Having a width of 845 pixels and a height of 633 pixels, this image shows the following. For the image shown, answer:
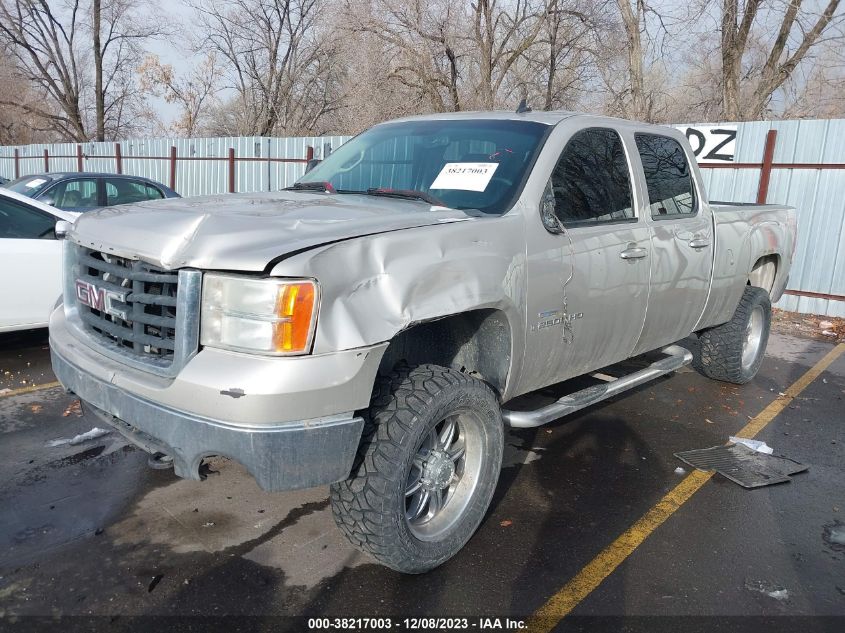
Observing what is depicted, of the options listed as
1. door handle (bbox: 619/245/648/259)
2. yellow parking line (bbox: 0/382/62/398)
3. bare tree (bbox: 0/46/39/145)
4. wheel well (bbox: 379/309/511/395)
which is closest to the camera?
wheel well (bbox: 379/309/511/395)

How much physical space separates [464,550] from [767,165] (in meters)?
8.76

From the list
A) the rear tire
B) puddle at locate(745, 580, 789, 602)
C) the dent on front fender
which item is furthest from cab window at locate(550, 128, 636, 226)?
the rear tire

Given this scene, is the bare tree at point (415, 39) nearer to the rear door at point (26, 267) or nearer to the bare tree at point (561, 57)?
the bare tree at point (561, 57)

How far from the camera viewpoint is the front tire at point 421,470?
2756mm

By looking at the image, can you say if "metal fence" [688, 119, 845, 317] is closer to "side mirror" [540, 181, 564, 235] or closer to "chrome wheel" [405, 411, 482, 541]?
"side mirror" [540, 181, 564, 235]

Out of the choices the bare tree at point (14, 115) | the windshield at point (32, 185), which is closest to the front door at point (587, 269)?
the windshield at point (32, 185)

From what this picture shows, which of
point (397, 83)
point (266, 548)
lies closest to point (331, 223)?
point (266, 548)

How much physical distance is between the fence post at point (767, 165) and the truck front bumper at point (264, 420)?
9176 millimetres

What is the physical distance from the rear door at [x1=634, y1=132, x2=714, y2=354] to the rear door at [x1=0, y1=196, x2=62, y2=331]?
15.5 feet

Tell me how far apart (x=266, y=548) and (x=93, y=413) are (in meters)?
0.99

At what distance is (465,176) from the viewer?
3621mm

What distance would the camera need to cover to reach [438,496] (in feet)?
10.6

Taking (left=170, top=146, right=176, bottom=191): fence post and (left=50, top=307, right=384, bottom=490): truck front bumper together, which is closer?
(left=50, top=307, right=384, bottom=490): truck front bumper

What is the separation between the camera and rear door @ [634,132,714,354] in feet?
14.3
